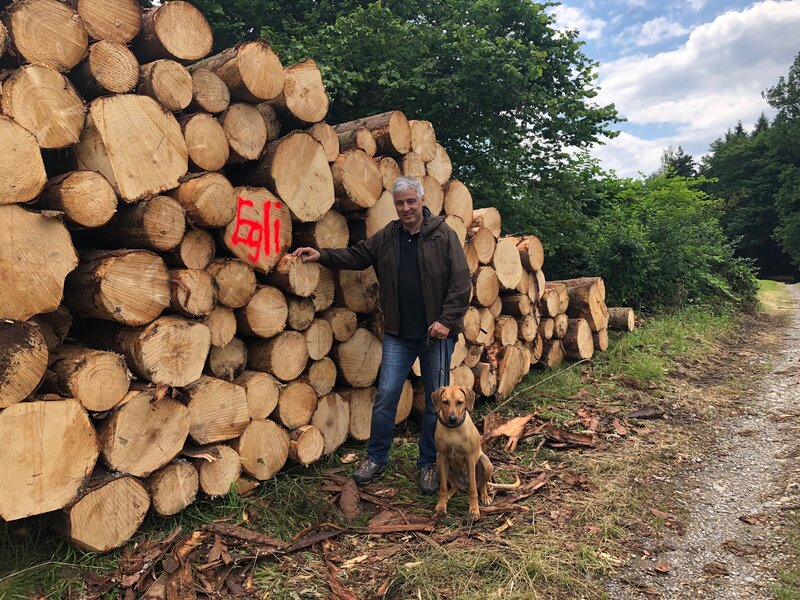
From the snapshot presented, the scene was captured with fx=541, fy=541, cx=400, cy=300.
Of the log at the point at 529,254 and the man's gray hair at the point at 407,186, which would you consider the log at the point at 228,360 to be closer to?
the man's gray hair at the point at 407,186

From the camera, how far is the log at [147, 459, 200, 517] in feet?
9.66

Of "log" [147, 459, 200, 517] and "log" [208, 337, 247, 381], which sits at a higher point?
"log" [208, 337, 247, 381]

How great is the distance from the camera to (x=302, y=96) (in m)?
3.77

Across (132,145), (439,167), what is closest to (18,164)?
(132,145)

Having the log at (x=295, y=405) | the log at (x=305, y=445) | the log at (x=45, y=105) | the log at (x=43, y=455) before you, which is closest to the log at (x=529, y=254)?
the log at (x=295, y=405)

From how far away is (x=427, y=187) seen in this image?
4.71m

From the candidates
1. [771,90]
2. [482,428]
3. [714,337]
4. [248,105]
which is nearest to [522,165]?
[714,337]

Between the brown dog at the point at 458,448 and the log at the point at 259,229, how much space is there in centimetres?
144

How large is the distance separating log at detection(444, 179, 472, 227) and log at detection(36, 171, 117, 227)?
2.96m

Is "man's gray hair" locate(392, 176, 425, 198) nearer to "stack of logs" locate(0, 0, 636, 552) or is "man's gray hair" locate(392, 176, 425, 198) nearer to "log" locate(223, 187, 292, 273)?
"stack of logs" locate(0, 0, 636, 552)

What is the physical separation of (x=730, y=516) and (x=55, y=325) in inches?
167

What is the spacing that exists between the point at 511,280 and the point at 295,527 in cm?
343

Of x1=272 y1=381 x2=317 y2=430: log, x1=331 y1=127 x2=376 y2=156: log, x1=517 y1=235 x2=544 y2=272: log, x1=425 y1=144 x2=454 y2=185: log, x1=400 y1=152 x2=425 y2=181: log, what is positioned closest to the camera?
x1=272 y1=381 x2=317 y2=430: log

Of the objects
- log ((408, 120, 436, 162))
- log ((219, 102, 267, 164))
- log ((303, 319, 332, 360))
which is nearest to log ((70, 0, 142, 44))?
log ((219, 102, 267, 164))
